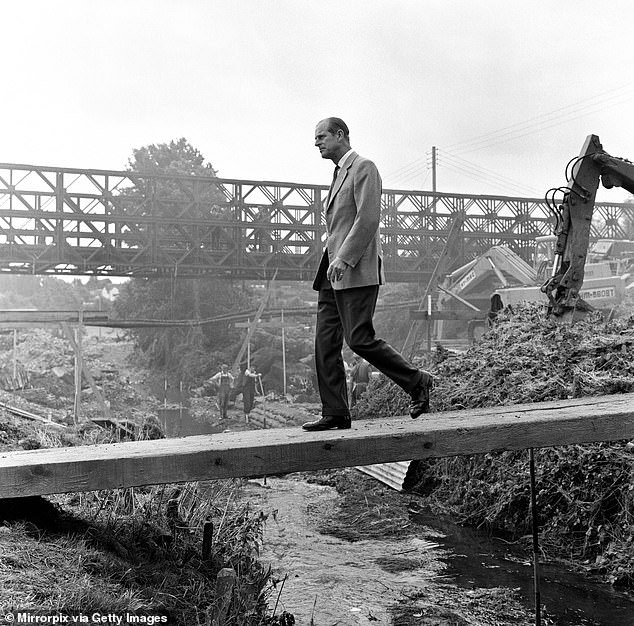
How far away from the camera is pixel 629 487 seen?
560cm

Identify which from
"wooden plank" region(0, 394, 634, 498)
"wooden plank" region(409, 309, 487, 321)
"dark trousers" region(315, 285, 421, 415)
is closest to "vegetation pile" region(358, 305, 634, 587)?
"wooden plank" region(0, 394, 634, 498)

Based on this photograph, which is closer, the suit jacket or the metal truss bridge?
the suit jacket

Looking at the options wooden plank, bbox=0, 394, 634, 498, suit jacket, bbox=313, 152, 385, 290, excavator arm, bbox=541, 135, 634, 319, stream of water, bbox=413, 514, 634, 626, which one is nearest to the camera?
wooden plank, bbox=0, 394, 634, 498

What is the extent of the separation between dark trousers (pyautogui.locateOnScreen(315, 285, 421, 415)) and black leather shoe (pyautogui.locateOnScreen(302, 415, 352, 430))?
0.03 m

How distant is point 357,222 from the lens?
4.23m

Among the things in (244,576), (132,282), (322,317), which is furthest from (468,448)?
(132,282)

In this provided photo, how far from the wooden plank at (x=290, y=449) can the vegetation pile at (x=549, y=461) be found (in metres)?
1.62

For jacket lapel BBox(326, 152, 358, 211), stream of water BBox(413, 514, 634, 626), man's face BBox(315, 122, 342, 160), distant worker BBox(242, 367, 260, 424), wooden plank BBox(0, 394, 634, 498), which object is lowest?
distant worker BBox(242, 367, 260, 424)

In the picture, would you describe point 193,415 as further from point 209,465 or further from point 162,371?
point 209,465

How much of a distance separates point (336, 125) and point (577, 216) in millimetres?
6784

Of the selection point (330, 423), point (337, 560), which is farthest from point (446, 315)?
point (330, 423)

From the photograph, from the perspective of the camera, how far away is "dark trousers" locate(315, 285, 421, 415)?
4301 mm

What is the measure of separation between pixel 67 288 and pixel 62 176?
26.6 metres

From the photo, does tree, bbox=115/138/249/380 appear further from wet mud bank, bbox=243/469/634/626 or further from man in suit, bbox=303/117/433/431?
man in suit, bbox=303/117/433/431
